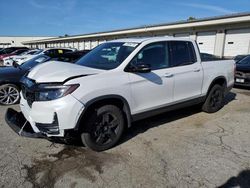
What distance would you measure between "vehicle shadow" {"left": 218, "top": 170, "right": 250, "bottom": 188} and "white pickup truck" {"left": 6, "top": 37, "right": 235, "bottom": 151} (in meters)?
1.76

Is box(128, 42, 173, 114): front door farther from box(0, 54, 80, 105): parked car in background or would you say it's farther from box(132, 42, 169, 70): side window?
box(0, 54, 80, 105): parked car in background

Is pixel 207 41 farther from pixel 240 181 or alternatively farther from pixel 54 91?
pixel 54 91

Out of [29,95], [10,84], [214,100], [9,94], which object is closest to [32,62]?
[10,84]

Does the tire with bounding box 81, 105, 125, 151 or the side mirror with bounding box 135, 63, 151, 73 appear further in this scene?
the side mirror with bounding box 135, 63, 151, 73

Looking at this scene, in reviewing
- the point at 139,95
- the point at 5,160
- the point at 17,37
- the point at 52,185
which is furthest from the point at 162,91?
the point at 17,37

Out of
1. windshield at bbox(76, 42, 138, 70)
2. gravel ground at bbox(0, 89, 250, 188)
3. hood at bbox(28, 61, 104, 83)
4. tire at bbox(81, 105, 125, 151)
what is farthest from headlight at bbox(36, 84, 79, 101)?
gravel ground at bbox(0, 89, 250, 188)

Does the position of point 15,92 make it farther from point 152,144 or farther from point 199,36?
point 199,36

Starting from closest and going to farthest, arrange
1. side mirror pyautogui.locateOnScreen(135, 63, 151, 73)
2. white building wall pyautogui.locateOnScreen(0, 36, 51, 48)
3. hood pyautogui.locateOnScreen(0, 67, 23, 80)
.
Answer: side mirror pyautogui.locateOnScreen(135, 63, 151, 73)
hood pyautogui.locateOnScreen(0, 67, 23, 80)
white building wall pyautogui.locateOnScreen(0, 36, 51, 48)

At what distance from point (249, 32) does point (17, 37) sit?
99.3 m

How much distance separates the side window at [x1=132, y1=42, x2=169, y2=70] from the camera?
4154 millimetres

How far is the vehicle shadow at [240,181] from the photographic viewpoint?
2933 millimetres

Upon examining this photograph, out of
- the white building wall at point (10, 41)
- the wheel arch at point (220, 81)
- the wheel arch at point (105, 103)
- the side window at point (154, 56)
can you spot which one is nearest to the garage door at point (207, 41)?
the wheel arch at point (220, 81)

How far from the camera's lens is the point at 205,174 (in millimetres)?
3172

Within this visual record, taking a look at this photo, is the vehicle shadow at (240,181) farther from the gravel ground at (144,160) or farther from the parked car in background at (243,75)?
the parked car in background at (243,75)
